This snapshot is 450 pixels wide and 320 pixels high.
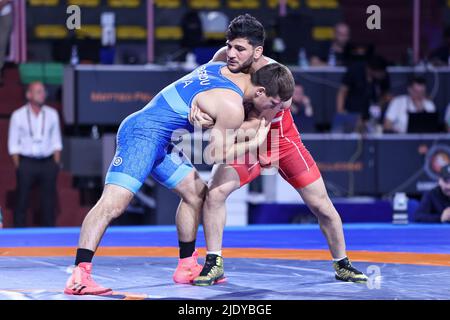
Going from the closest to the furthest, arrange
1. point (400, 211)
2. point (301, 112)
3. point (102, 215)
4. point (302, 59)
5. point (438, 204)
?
point (102, 215), point (438, 204), point (400, 211), point (301, 112), point (302, 59)

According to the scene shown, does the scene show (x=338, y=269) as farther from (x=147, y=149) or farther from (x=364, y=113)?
(x=364, y=113)

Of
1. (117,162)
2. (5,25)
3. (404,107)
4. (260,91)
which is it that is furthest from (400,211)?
(5,25)

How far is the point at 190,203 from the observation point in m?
5.34

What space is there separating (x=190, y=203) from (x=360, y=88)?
4.75 metres

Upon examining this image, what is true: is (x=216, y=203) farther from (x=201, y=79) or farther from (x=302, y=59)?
(x=302, y=59)

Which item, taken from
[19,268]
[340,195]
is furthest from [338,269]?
[340,195]

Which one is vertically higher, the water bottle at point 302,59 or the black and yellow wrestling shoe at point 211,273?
the water bottle at point 302,59

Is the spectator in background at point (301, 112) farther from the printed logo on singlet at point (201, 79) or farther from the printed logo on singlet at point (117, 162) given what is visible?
the printed logo on singlet at point (117, 162)

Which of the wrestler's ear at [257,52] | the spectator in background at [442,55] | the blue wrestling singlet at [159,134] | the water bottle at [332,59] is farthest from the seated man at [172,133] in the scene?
the spectator in background at [442,55]

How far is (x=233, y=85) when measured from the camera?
16.6 ft

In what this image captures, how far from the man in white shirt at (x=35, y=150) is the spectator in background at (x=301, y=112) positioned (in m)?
2.09

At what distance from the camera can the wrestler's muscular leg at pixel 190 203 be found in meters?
5.29

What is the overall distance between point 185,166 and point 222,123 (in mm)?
505

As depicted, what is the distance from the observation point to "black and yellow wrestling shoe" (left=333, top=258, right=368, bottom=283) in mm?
5230
